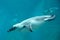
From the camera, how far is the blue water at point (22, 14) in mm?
3574

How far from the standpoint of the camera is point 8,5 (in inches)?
140

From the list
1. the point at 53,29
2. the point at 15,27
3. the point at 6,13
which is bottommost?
the point at 15,27

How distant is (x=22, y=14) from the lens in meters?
3.64

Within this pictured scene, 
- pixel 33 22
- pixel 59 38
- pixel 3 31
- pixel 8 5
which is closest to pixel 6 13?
pixel 8 5

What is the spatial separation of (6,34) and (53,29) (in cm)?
111

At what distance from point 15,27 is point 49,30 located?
1.13 metres

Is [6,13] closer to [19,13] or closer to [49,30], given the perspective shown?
[19,13]

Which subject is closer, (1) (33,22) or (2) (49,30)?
(1) (33,22)

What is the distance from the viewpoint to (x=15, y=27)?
3.17 meters

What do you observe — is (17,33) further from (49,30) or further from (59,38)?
(59,38)

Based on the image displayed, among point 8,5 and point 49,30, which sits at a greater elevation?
point 8,5

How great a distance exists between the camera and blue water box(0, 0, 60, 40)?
357 centimetres

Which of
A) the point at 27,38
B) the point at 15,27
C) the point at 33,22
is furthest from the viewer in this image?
the point at 27,38

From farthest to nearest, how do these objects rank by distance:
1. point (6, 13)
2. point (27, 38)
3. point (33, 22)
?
point (27, 38), point (6, 13), point (33, 22)
